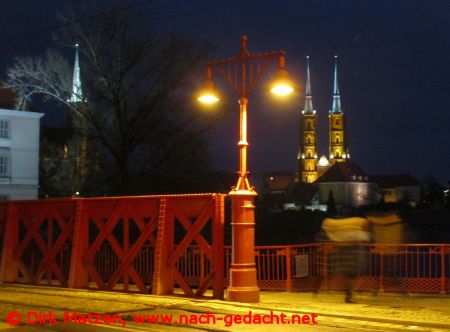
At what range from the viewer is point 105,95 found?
32.4 metres

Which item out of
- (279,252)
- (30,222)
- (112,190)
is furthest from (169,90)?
(279,252)

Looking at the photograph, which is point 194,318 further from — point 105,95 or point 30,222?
point 105,95

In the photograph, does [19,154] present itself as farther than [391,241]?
Yes

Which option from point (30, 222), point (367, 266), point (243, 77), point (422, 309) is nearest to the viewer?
point (422, 309)

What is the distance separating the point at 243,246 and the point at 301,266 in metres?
3.04

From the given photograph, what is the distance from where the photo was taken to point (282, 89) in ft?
44.7

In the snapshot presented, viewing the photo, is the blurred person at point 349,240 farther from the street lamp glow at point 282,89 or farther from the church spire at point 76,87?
the church spire at point 76,87

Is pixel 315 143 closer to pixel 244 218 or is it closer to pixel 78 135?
pixel 78 135

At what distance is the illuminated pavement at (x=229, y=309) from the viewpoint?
417 inches

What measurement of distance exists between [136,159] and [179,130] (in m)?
2.68

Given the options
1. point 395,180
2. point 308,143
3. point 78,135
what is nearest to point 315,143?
point 308,143

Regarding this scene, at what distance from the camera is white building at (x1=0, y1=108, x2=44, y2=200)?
49.1 m

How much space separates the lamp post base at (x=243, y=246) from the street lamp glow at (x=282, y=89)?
220 cm

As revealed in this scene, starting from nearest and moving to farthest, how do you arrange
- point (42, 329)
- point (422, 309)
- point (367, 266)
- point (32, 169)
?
point (42, 329), point (422, 309), point (367, 266), point (32, 169)
